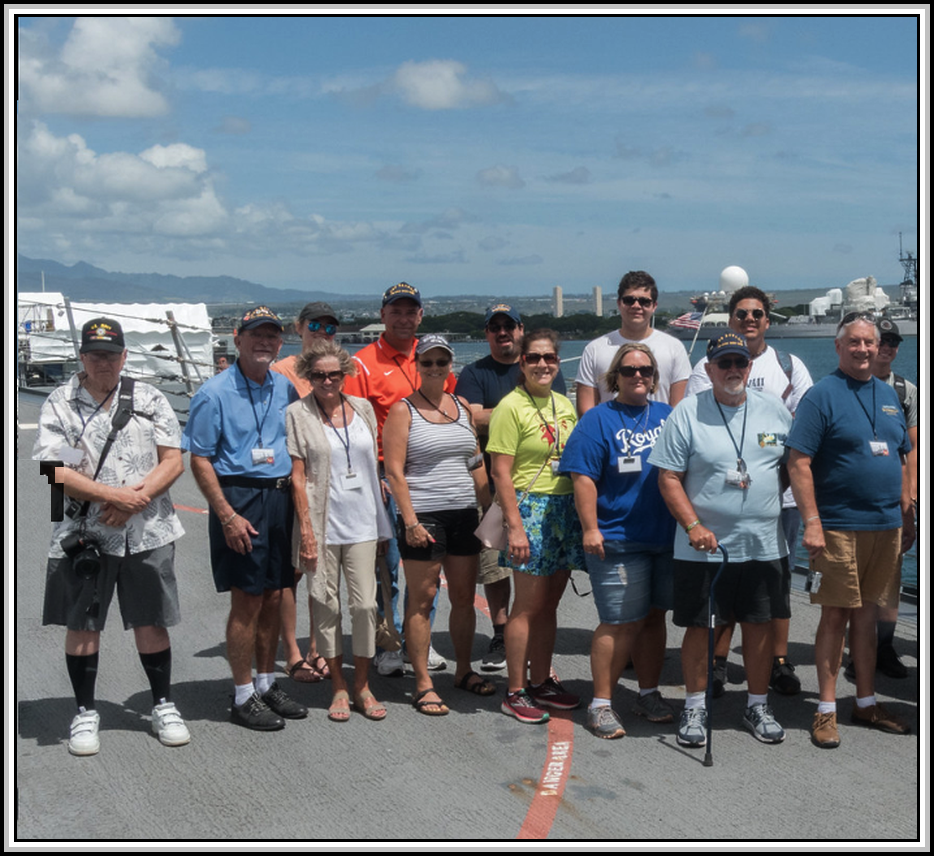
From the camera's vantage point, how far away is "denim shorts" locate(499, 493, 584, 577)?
15.5ft

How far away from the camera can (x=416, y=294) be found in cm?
526

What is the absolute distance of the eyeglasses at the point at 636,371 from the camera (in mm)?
4535

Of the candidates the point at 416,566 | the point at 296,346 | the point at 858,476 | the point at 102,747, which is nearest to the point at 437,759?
the point at 416,566

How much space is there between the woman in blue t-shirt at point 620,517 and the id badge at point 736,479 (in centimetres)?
37

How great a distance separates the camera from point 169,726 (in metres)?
4.37

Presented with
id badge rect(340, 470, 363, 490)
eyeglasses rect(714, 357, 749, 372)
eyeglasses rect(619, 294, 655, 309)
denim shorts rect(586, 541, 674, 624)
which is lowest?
denim shorts rect(586, 541, 674, 624)

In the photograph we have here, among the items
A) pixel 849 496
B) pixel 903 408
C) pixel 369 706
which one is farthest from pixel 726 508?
pixel 369 706

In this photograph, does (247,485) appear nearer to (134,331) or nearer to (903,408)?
(903,408)

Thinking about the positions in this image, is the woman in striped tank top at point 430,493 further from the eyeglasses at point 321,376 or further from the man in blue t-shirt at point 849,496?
the man in blue t-shirt at point 849,496

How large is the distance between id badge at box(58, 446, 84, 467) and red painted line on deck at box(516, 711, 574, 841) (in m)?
2.33

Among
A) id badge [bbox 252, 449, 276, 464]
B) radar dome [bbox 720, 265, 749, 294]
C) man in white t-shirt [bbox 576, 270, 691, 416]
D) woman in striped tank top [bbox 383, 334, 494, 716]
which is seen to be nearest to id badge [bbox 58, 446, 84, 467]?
id badge [bbox 252, 449, 276, 464]

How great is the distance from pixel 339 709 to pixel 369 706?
0.14 m

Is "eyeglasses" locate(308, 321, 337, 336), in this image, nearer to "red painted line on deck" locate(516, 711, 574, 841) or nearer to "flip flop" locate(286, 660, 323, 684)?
"flip flop" locate(286, 660, 323, 684)
